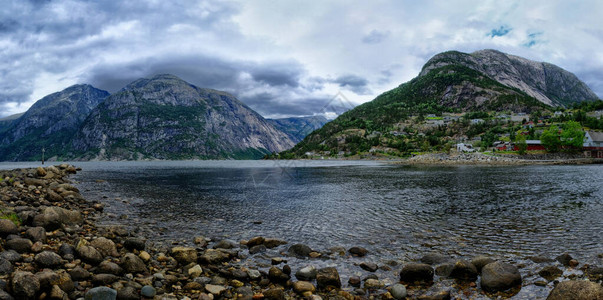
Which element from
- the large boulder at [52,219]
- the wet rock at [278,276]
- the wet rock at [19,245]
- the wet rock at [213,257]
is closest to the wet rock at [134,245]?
the wet rock at [213,257]

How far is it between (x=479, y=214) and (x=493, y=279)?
607 inches

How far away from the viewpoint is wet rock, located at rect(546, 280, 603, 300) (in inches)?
330

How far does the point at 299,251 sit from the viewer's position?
1535cm

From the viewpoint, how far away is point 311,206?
98.2 feet

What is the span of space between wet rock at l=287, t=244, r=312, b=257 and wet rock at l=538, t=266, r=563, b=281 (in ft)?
32.4

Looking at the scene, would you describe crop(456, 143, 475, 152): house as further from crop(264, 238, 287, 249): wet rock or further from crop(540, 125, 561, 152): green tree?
crop(264, 238, 287, 249): wet rock

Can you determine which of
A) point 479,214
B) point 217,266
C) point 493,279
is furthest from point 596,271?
point 217,266

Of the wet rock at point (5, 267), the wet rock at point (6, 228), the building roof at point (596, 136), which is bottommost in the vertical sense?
the wet rock at point (5, 267)

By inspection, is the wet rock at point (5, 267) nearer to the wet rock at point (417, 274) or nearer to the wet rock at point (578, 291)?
the wet rock at point (417, 274)

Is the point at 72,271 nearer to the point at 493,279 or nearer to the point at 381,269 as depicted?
the point at 381,269

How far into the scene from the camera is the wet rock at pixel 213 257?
43.8 feet

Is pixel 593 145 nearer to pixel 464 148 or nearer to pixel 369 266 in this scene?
pixel 464 148

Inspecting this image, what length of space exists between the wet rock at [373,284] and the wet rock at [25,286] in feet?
34.4

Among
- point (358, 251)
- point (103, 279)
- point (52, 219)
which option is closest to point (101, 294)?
point (103, 279)
